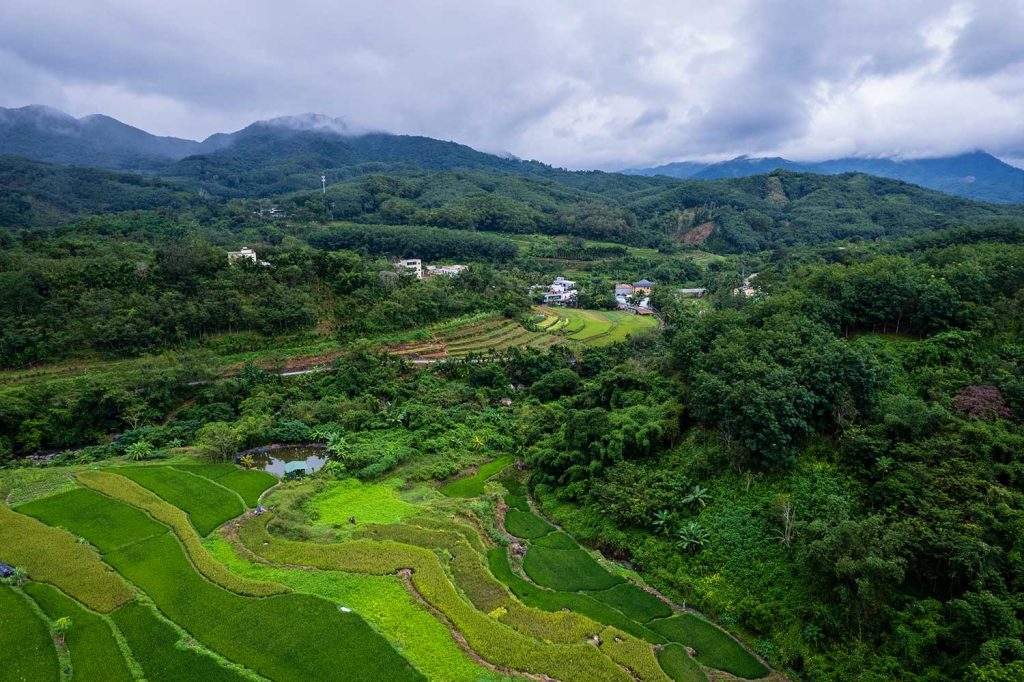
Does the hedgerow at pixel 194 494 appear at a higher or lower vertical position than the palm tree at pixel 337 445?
higher

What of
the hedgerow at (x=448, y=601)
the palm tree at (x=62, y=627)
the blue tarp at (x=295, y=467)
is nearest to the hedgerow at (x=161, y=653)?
the palm tree at (x=62, y=627)

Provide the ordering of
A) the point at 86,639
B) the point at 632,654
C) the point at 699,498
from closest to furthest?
the point at 86,639 → the point at 632,654 → the point at 699,498

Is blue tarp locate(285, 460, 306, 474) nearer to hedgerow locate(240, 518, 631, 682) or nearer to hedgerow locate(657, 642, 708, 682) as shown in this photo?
hedgerow locate(240, 518, 631, 682)

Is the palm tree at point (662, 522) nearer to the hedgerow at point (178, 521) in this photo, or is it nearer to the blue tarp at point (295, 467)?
the hedgerow at point (178, 521)

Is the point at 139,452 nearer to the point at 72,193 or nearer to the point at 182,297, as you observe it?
the point at 182,297

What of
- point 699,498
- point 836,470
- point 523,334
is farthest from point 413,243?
point 836,470

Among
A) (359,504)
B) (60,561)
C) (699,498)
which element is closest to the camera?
(60,561)
